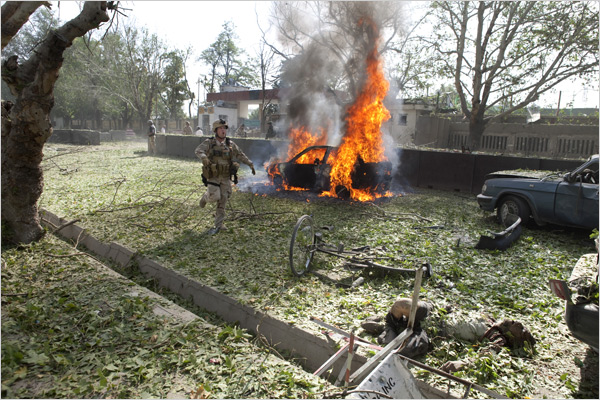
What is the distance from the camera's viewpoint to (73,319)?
391 cm

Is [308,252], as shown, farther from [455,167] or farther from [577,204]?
[455,167]

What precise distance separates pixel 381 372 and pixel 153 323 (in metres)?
2.39

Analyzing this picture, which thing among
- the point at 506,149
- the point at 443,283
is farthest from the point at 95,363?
the point at 506,149

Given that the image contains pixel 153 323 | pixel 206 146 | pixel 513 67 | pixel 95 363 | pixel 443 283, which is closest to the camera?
pixel 95 363

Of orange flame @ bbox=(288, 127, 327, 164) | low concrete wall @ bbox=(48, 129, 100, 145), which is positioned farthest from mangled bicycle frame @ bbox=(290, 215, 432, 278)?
low concrete wall @ bbox=(48, 129, 100, 145)

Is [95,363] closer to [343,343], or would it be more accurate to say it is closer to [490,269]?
[343,343]

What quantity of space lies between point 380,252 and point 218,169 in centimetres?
347

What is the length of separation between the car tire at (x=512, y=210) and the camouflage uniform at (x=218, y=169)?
19.8ft

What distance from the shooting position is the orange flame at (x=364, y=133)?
1098 centimetres

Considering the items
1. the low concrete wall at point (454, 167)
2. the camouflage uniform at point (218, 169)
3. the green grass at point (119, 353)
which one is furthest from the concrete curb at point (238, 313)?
the low concrete wall at point (454, 167)

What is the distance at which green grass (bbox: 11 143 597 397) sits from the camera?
363 centimetres

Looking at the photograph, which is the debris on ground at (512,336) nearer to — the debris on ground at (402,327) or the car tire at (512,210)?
the debris on ground at (402,327)

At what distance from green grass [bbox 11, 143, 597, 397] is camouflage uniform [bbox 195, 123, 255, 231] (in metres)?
0.61

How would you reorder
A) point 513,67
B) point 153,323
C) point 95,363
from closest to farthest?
point 95,363 < point 153,323 < point 513,67
